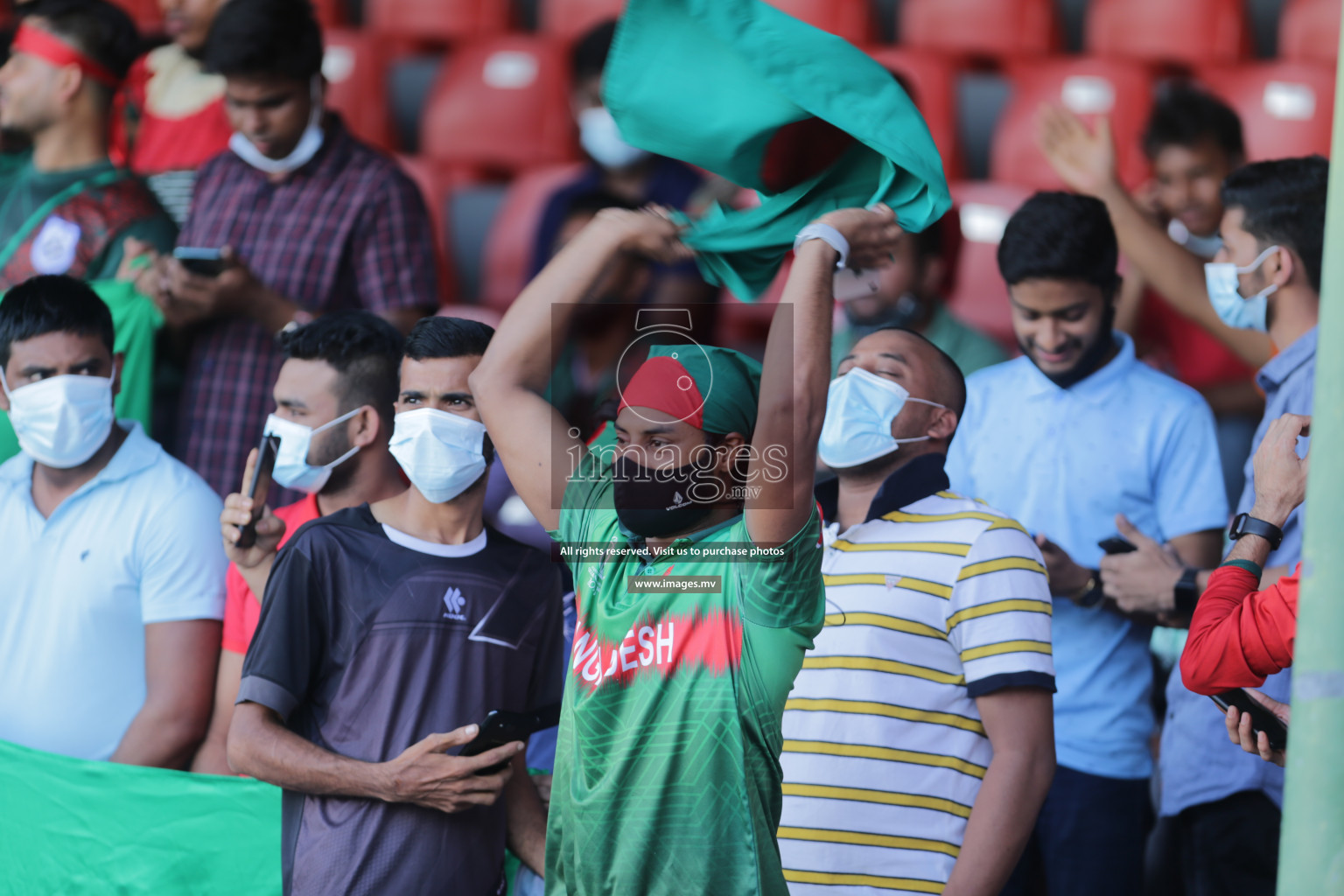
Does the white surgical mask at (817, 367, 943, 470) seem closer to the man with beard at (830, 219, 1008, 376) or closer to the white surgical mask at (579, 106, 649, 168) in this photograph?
the man with beard at (830, 219, 1008, 376)

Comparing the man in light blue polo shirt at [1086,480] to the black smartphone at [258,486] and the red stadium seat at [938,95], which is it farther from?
the red stadium seat at [938,95]

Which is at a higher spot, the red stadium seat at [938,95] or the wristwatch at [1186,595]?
the red stadium seat at [938,95]

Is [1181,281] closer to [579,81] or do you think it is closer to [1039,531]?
[1039,531]

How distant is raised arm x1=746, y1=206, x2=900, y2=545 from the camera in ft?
5.83

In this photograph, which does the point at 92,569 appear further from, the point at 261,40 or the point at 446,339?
the point at 261,40

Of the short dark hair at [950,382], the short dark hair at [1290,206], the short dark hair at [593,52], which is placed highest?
the short dark hair at [593,52]

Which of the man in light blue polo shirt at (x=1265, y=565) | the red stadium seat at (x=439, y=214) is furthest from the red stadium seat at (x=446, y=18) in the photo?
the man in light blue polo shirt at (x=1265, y=565)

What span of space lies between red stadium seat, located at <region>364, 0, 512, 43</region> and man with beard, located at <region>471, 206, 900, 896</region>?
181 inches

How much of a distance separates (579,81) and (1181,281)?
2227 millimetres

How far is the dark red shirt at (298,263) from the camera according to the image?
332 cm

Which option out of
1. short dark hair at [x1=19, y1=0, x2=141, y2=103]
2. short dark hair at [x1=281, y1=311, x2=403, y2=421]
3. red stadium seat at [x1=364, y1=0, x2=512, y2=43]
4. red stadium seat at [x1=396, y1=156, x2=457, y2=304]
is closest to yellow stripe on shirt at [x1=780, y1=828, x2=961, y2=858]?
short dark hair at [x1=281, y1=311, x2=403, y2=421]

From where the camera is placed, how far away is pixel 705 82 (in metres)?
2.11

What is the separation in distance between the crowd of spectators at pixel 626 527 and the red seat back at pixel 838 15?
2.35 m

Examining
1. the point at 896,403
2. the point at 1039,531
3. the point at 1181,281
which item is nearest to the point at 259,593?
the point at 896,403
